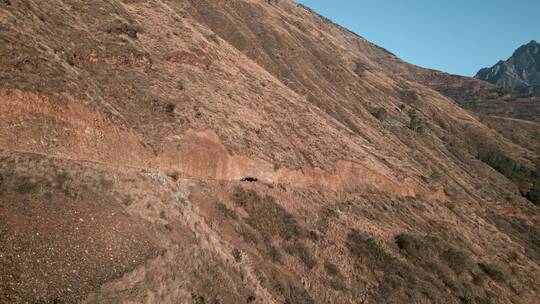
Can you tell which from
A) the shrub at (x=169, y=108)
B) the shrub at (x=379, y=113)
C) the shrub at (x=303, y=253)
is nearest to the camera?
the shrub at (x=303, y=253)

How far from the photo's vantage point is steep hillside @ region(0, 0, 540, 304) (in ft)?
39.2

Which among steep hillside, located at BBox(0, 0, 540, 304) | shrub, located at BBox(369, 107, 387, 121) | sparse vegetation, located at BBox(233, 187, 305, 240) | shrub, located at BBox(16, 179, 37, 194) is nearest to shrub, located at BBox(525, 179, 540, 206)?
shrub, located at BBox(369, 107, 387, 121)

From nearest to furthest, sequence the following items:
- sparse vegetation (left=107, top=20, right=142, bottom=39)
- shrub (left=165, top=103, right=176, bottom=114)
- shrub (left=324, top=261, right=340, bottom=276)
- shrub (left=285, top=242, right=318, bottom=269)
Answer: shrub (left=285, top=242, right=318, bottom=269), shrub (left=324, top=261, right=340, bottom=276), shrub (left=165, top=103, right=176, bottom=114), sparse vegetation (left=107, top=20, right=142, bottom=39)

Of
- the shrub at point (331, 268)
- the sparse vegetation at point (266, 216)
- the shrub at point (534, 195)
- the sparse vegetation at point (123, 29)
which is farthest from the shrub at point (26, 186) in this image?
the shrub at point (534, 195)

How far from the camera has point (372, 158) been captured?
4525cm

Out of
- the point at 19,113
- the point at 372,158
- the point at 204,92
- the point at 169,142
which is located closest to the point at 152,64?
the point at 204,92

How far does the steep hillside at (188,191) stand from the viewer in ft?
39.2

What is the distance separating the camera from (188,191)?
66.8ft

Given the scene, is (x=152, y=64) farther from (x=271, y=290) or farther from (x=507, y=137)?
(x=507, y=137)

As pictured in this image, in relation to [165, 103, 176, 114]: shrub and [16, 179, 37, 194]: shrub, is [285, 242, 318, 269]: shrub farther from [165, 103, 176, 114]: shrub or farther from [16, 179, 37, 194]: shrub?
[16, 179, 37, 194]: shrub

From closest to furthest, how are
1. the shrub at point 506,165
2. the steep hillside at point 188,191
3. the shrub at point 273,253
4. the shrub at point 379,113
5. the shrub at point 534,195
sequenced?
1. the steep hillside at point 188,191
2. the shrub at point 273,253
3. the shrub at point 534,195
4. the shrub at point 379,113
5. the shrub at point 506,165

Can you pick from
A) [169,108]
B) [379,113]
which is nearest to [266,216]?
[169,108]

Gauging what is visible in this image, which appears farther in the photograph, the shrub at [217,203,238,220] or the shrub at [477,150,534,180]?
the shrub at [477,150,534,180]

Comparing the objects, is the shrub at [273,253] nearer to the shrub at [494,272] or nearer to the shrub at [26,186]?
the shrub at [26,186]
